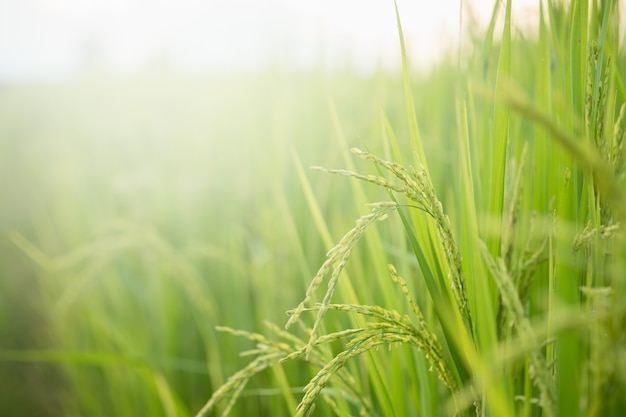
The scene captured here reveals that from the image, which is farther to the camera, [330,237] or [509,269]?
[330,237]

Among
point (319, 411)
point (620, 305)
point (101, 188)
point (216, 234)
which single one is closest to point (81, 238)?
point (101, 188)

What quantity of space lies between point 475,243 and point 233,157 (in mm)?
1851

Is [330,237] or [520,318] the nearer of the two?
[520,318]

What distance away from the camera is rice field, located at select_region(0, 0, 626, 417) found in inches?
18.0

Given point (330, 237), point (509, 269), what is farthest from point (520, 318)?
point (330, 237)

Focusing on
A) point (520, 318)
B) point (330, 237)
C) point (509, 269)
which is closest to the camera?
point (520, 318)

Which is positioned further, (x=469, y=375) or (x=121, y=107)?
(x=121, y=107)

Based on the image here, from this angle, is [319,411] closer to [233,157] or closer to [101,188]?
[233,157]

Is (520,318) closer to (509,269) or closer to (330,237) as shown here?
(509,269)

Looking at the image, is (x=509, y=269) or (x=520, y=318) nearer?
(x=520, y=318)

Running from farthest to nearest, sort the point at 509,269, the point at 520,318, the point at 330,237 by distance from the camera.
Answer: the point at 330,237, the point at 509,269, the point at 520,318

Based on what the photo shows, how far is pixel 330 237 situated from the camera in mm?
772

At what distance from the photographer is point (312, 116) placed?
2086 millimetres

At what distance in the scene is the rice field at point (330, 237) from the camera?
18.0 inches
